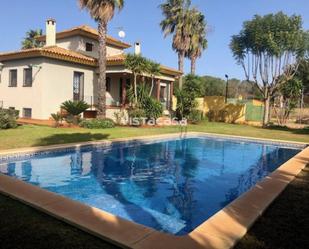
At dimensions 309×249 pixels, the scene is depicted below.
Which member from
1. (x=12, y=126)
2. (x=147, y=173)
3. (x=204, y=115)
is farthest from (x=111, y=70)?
(x=147, y=173)

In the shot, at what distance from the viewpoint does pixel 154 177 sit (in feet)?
29.9

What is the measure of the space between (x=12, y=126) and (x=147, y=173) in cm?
1044

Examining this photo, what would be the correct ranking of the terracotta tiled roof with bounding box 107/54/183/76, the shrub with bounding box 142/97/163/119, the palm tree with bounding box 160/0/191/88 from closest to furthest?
the shrub with bounding box 142/97/163/119 < the terracotta tiled roof with bounding box 107/54/183/76 < the palm tree with bounding box 160/0/191/88

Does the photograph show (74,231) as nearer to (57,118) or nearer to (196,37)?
(57,118)

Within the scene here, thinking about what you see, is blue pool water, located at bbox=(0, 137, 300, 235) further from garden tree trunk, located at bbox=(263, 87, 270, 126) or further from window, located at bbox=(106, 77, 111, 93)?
garden tree trunk, located at bbox=(263, 87, 270, 126)

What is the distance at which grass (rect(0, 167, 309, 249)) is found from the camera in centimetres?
378

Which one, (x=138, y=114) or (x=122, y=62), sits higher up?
(x=122, y=62)

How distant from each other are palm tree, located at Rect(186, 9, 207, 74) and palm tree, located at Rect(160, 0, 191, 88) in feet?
2.54

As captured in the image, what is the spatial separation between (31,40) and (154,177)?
39369 millimetres

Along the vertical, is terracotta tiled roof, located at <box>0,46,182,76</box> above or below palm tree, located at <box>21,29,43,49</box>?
below

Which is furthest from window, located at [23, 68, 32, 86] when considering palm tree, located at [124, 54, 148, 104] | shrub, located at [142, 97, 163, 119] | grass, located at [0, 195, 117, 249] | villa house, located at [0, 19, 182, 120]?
grass, located at [0, 195, 117, 249]

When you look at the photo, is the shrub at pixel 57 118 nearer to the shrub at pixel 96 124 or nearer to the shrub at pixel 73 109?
the shrub at pixel 73 109

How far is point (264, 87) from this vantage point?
28453mm

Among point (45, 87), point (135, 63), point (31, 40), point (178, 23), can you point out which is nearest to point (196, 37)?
point (178, 23)
